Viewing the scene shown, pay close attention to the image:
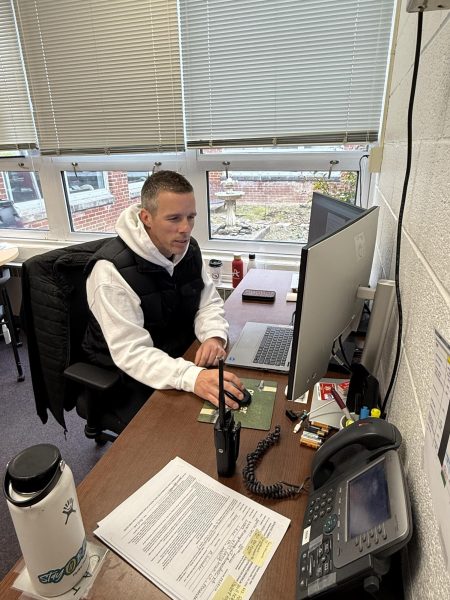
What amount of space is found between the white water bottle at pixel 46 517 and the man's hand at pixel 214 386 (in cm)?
50

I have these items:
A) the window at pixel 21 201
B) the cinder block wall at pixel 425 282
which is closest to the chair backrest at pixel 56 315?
the cinder block wall at pixel 425 282

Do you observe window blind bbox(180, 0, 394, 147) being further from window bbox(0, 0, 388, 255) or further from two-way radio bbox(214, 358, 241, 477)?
two-way radio bbox(214, 358, 241, 477)

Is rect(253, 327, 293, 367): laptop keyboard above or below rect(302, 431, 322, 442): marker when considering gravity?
below

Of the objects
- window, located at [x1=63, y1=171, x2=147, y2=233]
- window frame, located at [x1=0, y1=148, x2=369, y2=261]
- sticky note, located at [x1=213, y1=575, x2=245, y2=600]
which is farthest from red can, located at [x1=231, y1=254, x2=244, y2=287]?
sticky note, located at [x1=213, y1=575, x2=245, y2=600]

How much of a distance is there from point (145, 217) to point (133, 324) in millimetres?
422

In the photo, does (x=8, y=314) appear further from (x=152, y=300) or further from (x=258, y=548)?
(x=258, y=548)

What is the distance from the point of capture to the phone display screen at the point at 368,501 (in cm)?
54

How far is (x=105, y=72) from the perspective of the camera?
2.31 m

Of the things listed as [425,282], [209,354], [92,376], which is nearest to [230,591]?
[425,282]

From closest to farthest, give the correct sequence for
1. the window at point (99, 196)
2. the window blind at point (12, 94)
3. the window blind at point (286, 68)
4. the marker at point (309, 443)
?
the marker at point (309, 443)
the window blind at point (286, 68)
the window blind at point (12, 94)
the window at point (99, 196)

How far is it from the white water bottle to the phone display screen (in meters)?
0.43

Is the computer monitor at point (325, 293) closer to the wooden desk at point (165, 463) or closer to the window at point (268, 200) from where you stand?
the wooden desk at point (165, 463)

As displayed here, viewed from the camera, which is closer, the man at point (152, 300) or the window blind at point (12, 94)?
the man at point (152, 300)

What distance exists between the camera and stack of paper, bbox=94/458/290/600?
2.03ft
